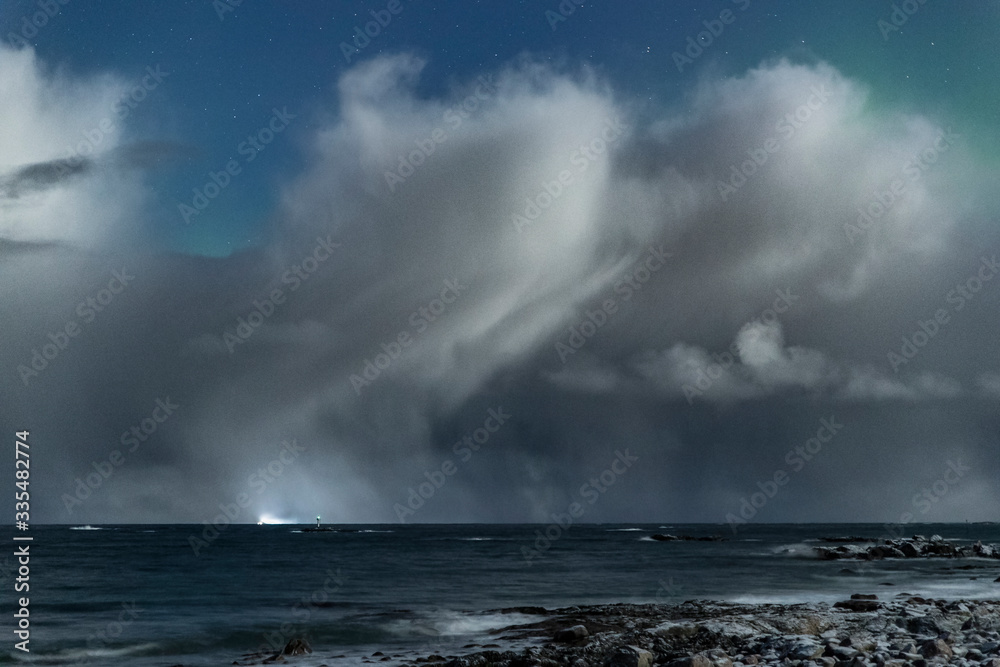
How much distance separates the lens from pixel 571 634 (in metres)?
25.8

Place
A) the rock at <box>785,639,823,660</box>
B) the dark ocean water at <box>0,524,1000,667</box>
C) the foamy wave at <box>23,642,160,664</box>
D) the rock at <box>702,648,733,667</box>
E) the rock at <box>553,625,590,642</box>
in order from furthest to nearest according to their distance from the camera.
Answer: the dark ocean water at <box>0,524,1000,667</box> → the foamy wave at <box>23,642,160,664</box> → the rock at <box>553,625,590,642</box> → the rock at <box>785,639,823,660</box> → the rock at <box>702,648,733,667</box>

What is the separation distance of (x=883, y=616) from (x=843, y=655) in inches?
384

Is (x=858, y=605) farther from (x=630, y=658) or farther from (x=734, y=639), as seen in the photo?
(x=630, y=658)

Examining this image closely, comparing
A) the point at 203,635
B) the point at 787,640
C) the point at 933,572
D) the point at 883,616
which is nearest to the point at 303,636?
the point at 203,635

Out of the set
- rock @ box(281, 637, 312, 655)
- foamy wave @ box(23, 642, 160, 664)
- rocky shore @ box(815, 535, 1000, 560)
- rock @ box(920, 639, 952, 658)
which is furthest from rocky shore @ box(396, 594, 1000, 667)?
rocky shore @ box(815, 535, 1000, 560)

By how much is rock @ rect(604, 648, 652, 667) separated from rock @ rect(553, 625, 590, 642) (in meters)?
4.41

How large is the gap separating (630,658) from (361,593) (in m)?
28.6

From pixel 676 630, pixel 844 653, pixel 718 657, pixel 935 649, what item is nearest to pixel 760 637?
pixel 676 630

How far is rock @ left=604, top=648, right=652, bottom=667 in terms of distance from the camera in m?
20.8

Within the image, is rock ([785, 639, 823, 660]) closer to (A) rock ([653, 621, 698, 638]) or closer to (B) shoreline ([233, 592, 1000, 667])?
(B) shoreline ([233, 592, 1000, 667])

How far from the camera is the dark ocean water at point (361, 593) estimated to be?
2906 centimetres

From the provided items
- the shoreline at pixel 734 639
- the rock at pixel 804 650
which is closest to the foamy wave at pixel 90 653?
the shoreline at pixel 734 639

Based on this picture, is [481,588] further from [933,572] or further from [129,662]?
[933,572]

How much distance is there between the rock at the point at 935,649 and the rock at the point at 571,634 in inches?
385
